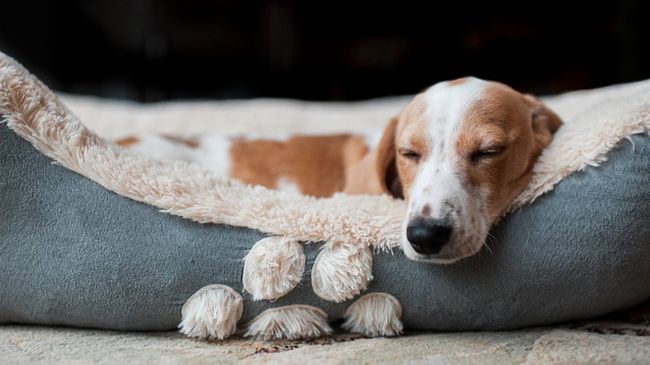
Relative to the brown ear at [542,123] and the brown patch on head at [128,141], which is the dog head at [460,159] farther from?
the brown patch on head at [128,141]

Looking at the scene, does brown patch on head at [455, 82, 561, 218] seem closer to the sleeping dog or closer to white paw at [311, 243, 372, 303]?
the sleeping dog

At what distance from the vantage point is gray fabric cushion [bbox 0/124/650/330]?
172 centimetres

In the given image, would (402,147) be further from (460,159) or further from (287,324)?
(287,324)

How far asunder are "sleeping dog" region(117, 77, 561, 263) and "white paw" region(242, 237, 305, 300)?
26 cm

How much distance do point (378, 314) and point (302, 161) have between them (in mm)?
1070

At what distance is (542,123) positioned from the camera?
2150 mm

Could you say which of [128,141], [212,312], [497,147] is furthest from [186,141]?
[497,147]

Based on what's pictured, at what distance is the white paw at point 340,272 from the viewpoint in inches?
66.8

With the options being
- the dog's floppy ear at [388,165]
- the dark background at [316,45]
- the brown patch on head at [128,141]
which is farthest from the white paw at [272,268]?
the dark background at [316,45]

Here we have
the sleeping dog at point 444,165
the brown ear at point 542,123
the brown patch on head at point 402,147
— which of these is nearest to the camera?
the sleeping dog at point 444,165

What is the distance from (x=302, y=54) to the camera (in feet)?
19.9

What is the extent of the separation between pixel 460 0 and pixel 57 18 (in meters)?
3.11

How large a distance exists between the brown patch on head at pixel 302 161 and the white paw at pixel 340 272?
0.90 m

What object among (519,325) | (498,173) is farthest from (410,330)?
(498,173)
